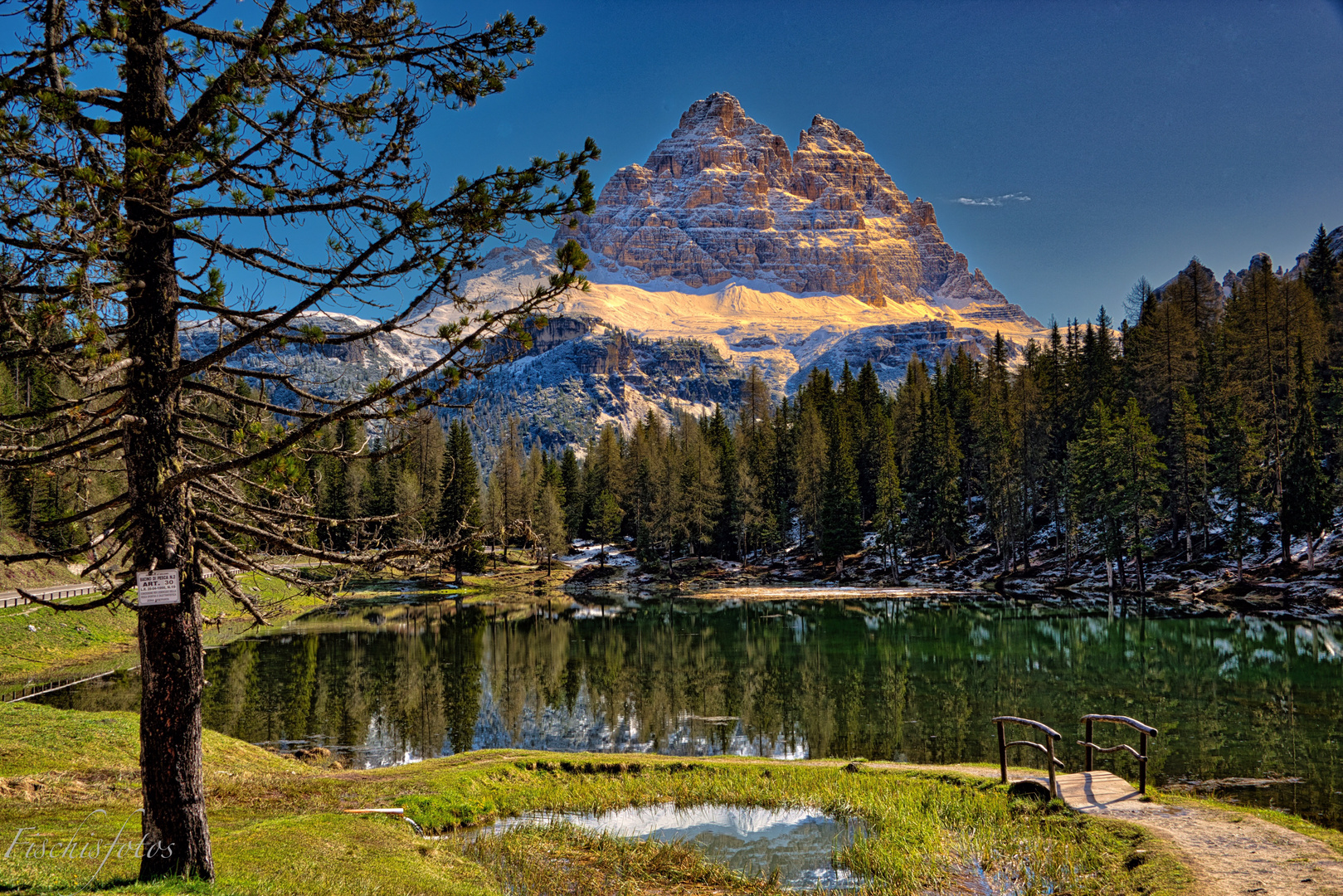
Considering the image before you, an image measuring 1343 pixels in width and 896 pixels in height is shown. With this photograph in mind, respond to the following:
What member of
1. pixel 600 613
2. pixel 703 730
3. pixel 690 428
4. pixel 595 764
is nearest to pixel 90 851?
pixel 595 764

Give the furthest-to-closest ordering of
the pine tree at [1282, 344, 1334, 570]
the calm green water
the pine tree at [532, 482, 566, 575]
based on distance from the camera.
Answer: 1. the pine tree at [532, 482, 566, 575]
2. the pine tree at [1282, 344, 1334, 570]
3. the calm green water

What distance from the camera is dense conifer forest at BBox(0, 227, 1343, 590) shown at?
63469 millimetres

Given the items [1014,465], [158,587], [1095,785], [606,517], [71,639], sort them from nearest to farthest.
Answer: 1. [158,587]
2. [1095,785]
3. [71,639]
4. [1014,465]
5. [606,517]

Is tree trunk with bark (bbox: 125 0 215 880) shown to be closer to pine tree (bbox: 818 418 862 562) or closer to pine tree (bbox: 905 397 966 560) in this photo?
pine tree (bbox: 818 418 862 562)

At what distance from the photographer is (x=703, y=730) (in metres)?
27.9

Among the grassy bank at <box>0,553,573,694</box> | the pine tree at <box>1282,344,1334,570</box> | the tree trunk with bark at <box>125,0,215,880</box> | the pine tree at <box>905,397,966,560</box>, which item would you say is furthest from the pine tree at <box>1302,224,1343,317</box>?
the tree trunk with bark at <box>125,0,215,880</box>

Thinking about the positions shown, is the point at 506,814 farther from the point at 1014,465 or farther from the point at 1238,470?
the point at 1014,465

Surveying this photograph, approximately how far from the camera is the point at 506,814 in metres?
17.2

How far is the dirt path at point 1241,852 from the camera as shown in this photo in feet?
36.2

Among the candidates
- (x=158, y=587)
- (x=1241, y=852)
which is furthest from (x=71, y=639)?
(x=1241, y=852)

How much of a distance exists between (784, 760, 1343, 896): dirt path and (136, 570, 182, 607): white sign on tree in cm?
1377

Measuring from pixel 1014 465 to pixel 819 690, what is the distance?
55165mm

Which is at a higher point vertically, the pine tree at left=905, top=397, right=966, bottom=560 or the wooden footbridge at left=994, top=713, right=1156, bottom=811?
the pine tree at left=905, top=397, right=966, bottom=560

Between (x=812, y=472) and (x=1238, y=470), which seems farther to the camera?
(x=812, y=472)
